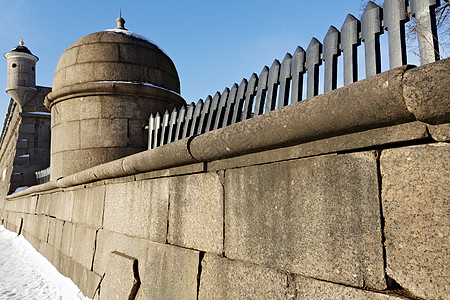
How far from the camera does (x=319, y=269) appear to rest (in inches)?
63.0

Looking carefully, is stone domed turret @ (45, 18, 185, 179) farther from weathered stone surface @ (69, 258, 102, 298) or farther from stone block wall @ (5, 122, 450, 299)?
stone block wall @ (5, 122, 450, 299)

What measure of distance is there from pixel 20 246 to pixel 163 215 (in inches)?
311

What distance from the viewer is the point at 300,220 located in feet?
5.63

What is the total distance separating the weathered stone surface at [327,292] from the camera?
1.38 m

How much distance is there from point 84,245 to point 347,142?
427cm

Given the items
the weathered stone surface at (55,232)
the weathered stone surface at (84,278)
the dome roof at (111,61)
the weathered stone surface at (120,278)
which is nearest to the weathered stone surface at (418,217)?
the weathered stone surface at (120,278)

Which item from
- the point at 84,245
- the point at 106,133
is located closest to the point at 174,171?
the point at 84,245

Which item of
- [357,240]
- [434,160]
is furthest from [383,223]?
[434,160]

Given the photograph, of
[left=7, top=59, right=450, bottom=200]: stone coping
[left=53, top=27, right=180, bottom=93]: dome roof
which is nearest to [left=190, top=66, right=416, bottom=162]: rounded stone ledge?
[left=7, top=59, right=450, bottom=200]: stone coping

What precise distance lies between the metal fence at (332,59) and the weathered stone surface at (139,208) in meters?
0.91

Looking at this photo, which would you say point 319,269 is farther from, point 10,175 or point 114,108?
point 10,175

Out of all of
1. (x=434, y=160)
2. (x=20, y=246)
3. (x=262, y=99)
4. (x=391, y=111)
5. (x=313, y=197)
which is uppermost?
(x=262, y=99)

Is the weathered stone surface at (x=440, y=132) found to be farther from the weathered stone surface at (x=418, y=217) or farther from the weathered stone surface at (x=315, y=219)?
the weathered stone surface at (x=315, y=219)

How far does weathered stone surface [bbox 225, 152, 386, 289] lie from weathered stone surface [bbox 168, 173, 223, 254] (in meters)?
A: 0.22
